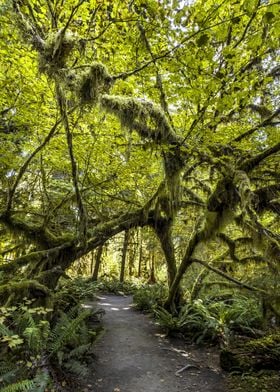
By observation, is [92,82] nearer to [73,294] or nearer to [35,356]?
[35,356]

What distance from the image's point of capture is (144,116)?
4617 millimetres

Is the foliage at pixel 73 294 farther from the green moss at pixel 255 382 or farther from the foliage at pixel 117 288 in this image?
the green moss at pixel 255 382

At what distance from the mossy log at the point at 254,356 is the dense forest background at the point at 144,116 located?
1112 mm

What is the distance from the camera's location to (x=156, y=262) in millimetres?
18297

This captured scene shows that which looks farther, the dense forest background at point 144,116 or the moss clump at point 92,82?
the dense forest background at point 144,116

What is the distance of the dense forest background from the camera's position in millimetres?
3938

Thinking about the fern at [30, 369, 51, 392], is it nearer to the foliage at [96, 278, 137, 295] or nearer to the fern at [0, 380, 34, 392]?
the fern at [0, 380, 34, 392]

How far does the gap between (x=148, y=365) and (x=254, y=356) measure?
1965mm

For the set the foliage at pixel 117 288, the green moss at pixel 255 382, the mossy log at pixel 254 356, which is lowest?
the foliage at pixel 117 288

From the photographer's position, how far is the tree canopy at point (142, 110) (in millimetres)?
3900

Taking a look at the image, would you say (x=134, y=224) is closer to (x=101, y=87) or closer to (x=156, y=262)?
(x=101, y=87)

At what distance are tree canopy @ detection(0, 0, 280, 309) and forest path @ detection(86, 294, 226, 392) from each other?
5.82 ft

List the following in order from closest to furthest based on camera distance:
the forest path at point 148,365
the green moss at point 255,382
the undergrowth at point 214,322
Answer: the green moss at point 255,382
the forest path at point 148,365
the undergrowth at point 214,322

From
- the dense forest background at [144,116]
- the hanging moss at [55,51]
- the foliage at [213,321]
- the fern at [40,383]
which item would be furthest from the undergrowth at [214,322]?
the hanging moss at [55,51]
